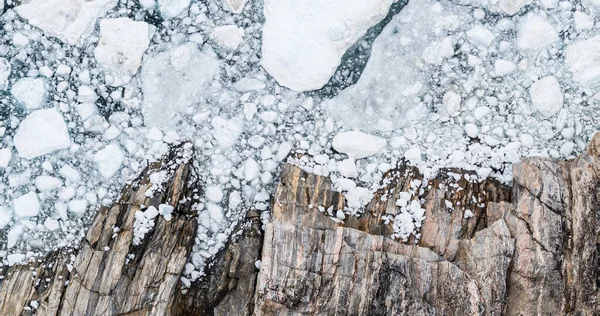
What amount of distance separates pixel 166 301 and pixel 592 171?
3.52m

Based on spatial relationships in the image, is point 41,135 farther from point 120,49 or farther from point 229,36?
point 229,36

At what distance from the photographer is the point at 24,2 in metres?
5.50

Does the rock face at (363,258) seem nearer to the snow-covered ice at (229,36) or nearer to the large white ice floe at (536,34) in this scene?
the large white ice floe at (536,34)

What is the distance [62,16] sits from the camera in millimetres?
5457

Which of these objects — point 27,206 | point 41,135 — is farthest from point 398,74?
point 27,206

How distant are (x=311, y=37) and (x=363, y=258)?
6.42 feet

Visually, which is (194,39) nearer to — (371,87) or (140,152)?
(140,152)

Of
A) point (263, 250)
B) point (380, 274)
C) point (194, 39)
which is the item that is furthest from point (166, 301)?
point (194, 39)

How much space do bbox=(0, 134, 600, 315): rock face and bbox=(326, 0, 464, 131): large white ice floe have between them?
20.7 inches

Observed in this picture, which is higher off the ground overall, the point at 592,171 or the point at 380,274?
the point at 592,171

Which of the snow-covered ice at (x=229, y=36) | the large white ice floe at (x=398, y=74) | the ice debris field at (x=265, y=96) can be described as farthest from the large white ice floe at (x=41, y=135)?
the large white ice floe at (x=398, y=74)

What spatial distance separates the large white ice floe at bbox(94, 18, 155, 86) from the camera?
5.44 m

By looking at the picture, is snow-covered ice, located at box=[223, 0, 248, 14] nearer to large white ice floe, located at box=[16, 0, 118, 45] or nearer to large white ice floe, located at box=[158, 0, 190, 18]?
large white ice floe, located at box=[158, 0, 190, 18]

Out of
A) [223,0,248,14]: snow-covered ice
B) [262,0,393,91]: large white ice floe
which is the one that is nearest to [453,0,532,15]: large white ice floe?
[262,0,393,91]: large white ice floe
